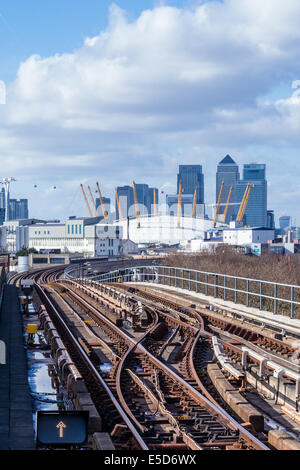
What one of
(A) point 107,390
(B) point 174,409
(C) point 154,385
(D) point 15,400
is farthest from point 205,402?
(D) point 15,400

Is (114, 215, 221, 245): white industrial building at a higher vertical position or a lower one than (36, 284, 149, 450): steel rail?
higher

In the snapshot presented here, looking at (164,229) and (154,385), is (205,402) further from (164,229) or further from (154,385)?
(164,229)

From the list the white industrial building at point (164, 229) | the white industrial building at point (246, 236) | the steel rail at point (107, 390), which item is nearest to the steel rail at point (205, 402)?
the steel rail at point (107, 390)

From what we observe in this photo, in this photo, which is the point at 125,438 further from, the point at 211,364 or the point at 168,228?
the point at 168,228

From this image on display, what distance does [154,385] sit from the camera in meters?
11.4

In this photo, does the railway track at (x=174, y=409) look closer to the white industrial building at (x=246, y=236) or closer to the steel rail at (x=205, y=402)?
the steel rail at (x=205, y=402)

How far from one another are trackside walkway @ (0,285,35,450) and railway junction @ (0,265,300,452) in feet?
0.05

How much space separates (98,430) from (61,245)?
128 meters

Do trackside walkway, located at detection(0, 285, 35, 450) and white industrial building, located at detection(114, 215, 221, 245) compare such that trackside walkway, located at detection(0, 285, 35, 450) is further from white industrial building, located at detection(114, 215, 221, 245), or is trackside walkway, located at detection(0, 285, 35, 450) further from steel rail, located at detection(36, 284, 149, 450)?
white industrial building, located at detection(114, 215, 221, 245)

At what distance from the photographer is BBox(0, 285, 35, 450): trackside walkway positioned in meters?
8.16

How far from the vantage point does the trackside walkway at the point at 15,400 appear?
26.8 feet

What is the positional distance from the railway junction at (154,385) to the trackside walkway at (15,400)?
0.05 feet

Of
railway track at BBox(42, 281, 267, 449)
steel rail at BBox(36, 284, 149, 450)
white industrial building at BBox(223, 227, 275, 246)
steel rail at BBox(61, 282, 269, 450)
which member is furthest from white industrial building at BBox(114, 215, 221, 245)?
railway track at BBox(42, 281, 267, 449)

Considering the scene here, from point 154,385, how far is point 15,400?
247cm
